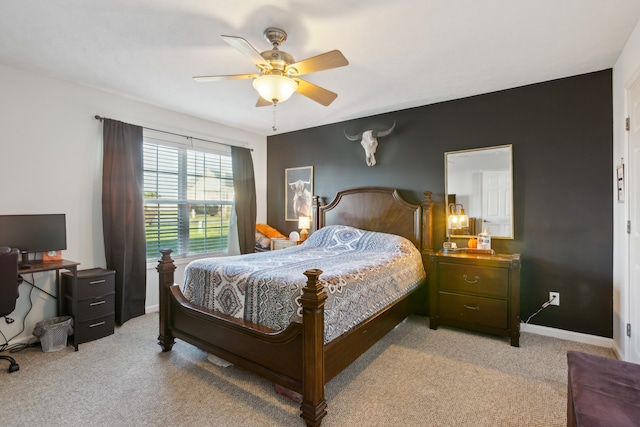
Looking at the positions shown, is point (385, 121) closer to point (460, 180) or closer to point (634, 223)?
point (460, 180)

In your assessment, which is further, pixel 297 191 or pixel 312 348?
pixel 297 191

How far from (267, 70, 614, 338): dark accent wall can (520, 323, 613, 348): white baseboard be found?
5 centimetres

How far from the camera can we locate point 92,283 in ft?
9.37

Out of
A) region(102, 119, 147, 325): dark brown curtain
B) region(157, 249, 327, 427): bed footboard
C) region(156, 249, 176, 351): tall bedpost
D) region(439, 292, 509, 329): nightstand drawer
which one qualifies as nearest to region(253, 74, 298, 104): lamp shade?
region(157, 249, 327, 427): bed footboard

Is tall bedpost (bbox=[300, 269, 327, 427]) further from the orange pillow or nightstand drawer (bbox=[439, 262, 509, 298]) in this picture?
A: the orange pillow

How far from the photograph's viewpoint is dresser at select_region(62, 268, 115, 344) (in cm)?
277

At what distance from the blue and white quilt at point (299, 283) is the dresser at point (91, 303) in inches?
38.7

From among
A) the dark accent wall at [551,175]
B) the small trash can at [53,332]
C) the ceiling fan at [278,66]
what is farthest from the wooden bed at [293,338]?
the ceiling fan at [278,66]

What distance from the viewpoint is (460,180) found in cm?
347

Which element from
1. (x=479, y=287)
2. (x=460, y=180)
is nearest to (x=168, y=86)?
(x=460, y=180)

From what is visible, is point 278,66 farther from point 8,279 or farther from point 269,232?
point 269,232

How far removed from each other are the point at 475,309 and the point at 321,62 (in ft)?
8.59

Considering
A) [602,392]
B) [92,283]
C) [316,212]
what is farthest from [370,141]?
[92,283]

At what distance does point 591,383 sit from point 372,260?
5.44 feet
